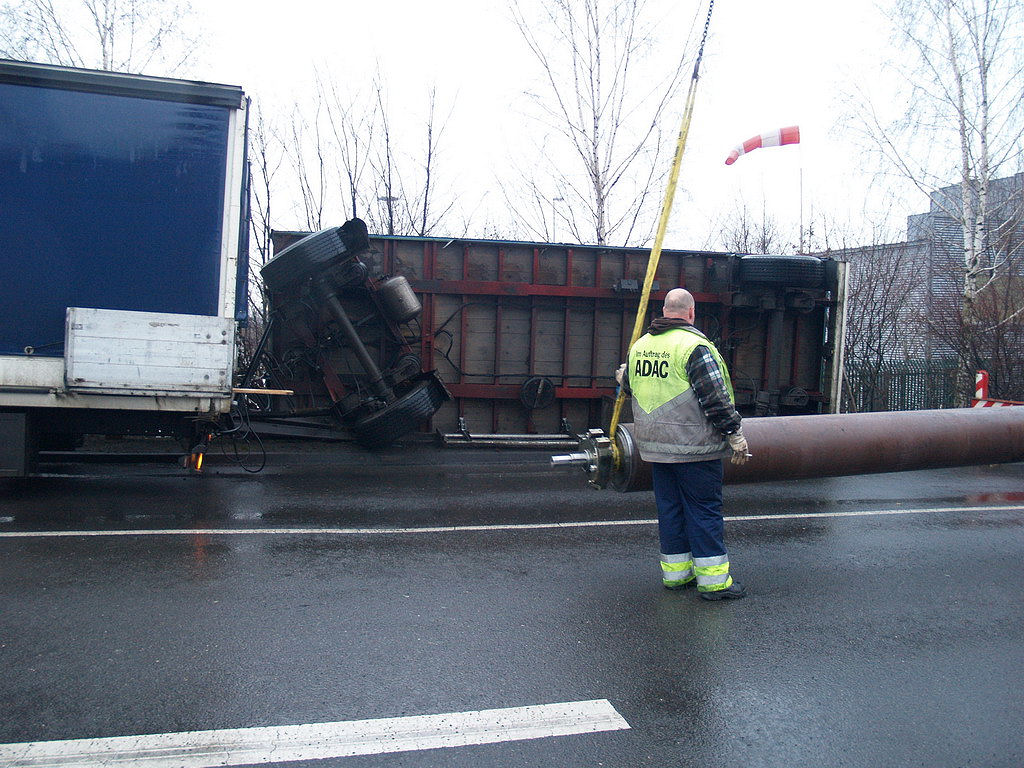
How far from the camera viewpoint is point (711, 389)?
4.21 metres

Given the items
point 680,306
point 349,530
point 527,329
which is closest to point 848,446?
point 680,306

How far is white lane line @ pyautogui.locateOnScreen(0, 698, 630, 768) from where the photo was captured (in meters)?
2.64

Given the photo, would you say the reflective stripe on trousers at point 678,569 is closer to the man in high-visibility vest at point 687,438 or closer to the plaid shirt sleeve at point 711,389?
the man in high-visibility vest at point 687,438

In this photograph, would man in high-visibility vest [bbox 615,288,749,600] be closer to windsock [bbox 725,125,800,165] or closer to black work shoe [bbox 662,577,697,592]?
black work shoe [bbox 662,577,697,592]

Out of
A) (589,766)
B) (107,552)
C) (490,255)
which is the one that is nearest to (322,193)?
(490,255)

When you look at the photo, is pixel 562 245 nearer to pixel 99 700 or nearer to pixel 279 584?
pixel 279 584

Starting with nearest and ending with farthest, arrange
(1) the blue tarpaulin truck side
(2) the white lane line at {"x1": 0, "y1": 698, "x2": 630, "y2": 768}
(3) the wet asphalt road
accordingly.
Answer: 1. (2) the white lane line at {"x1": 0, "y1": 698, "x2": 630, "y2": 768}
2. (3) the wet asphalt road
3. (1) the blue tarpaulin truck side

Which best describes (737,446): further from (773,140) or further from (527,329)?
(527,329)

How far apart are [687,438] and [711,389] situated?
0.98ft

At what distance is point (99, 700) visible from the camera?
3057 millimetres

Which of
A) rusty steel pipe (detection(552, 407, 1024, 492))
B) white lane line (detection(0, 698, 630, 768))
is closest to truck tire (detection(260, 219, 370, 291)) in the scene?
rusty steel pipe (detection(552, 407, 1024, 492))

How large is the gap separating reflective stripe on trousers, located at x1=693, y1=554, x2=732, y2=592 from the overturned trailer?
5492 millimetres

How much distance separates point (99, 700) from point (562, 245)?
8173 millimetres

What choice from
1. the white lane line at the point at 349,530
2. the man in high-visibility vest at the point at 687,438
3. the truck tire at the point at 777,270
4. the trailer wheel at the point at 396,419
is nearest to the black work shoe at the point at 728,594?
the man in high-visibility vest at the point at 687,438
